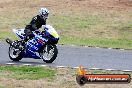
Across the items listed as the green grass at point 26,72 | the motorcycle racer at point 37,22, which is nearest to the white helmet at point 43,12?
the motorcycle racer at point 37,22

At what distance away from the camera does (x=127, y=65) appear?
18.1m

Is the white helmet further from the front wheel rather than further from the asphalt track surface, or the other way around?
the asphalt track surface

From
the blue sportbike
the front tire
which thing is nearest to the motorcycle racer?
the blue sportbike

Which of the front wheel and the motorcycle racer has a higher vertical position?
the motorcycle racer

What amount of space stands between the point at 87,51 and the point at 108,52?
2.76ft

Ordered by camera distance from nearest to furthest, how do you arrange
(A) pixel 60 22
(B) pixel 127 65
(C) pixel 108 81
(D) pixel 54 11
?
(C) pixel 108 81 < (B) pixel 127 65 < (A) pixel 60 22 < (D) pixel 54 11

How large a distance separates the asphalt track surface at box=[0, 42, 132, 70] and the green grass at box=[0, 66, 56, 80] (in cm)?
153

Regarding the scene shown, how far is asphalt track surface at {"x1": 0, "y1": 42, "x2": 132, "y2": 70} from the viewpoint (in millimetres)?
17859

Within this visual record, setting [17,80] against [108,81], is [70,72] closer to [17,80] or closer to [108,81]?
[17,80]

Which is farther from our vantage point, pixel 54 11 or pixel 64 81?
pixel 54 11

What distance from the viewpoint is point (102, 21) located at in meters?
35.1

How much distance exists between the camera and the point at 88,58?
19953 millimetres

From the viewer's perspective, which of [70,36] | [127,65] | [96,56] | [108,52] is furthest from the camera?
[70,36]

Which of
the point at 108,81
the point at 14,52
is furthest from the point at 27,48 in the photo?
the point at 108,81
